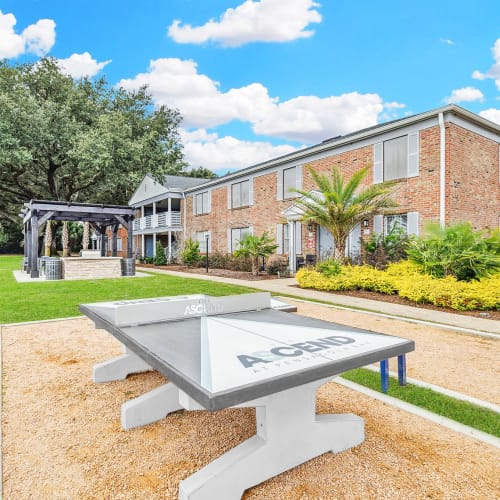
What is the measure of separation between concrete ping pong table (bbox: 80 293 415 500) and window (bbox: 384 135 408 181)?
10851 millimetres

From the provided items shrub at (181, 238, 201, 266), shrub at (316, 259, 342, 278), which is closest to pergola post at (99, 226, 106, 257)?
shrub at (181, 238, 201, 266)

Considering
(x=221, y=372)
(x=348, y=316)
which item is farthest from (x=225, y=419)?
(x=348, y=316)

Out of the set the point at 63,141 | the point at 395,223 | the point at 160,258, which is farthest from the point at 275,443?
the point at 160,258

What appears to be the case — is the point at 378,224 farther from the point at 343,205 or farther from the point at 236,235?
the point at 236,235

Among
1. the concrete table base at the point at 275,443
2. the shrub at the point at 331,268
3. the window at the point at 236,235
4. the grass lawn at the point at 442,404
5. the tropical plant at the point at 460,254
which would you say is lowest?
the grass lawn at the point at 442,404

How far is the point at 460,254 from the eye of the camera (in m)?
8.56

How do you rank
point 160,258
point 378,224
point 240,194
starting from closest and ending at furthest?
point 378,224 → point 240,194 → point 160,258

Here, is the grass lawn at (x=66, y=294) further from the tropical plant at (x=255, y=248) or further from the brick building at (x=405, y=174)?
the brick building at (x=405, y=174)

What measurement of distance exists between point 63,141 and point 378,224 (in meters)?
16.5

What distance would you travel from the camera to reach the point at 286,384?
70.6 inches

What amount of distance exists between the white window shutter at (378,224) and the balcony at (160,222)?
1480 cm

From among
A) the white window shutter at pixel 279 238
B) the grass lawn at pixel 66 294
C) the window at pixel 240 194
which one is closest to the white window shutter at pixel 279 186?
the white window shutter at pixel 279 238

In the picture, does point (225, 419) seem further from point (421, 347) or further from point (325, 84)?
point (325, 84)

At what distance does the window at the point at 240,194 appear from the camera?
19.5 meters
